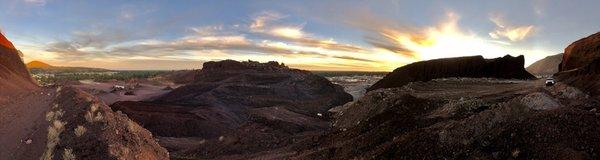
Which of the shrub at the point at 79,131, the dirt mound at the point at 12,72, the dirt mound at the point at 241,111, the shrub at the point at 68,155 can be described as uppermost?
the dirt mound at the point at 12,72

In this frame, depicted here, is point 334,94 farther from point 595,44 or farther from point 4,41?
point 4,41

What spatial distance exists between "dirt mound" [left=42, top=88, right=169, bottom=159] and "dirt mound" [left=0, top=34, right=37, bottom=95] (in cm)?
1103

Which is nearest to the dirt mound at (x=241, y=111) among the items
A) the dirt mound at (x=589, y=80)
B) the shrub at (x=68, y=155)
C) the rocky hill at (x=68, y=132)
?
the rocky hill at (x=68, y=132)

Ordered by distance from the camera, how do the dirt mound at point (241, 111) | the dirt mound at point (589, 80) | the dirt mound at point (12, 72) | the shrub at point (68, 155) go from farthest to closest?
the dirt mound at point (241, 111), the dirt mound at point (12, 72), the dirt mound at point (589, 80), the shrub at point (68, 155)

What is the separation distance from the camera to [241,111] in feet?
183

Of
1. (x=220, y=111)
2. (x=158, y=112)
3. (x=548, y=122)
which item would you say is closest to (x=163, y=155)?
(x=548, y=122)

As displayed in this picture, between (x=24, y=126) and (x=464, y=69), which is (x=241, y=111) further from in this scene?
(x=24, y=126)

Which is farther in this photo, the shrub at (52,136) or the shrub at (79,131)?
the shrub at (79,131)

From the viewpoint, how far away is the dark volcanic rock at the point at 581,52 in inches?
1779

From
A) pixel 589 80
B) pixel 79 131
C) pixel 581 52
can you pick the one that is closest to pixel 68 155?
pixel 79 131

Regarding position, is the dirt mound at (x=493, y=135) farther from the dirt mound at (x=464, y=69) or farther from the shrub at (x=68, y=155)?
the dirt mound at (x=464, y=69)

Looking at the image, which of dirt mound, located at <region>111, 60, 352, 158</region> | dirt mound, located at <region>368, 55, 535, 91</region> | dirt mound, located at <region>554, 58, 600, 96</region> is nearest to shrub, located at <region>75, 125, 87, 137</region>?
dirt mound, located at <region>111, 60, 352, 158</region>

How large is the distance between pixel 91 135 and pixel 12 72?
22549mm

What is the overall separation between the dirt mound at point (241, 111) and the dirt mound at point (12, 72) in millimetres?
9508
